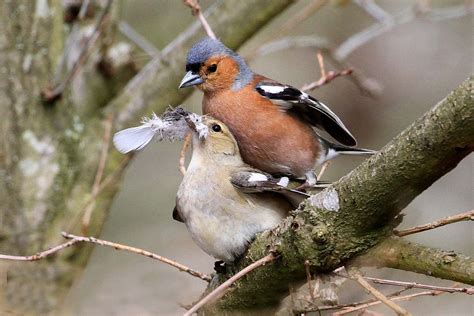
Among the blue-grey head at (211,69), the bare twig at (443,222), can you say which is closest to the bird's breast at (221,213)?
the blue-grey head at (211,69)

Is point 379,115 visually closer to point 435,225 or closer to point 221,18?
point 221,18

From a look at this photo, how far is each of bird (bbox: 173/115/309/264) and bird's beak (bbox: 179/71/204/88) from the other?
0.69m

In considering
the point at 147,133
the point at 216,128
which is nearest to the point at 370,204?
the point at 147,133

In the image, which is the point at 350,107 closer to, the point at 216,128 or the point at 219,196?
the point at 216,128

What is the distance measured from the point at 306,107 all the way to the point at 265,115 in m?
0.26

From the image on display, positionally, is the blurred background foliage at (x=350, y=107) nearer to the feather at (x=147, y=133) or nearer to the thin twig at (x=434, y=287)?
the feather at (x=147, y=133)

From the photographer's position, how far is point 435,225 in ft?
8.28

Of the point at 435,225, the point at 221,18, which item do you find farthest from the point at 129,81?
the point at 435,225

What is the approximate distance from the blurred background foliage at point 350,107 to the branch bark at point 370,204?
2483mm

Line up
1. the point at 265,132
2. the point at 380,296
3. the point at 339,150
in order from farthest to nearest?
the point at 339,150 < the point at 265,132 < the point at 380,296

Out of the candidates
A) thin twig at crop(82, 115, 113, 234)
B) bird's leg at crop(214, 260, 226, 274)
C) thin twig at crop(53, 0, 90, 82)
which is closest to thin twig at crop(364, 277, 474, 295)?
bird's leg at crop(214, 260, 226, 274)

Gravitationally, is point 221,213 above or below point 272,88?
below

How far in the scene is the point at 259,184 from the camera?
3.68m

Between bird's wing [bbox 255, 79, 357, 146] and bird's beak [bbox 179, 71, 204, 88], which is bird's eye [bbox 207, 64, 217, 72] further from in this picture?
bird's wing [bbox 255, 79, 357, 146]
